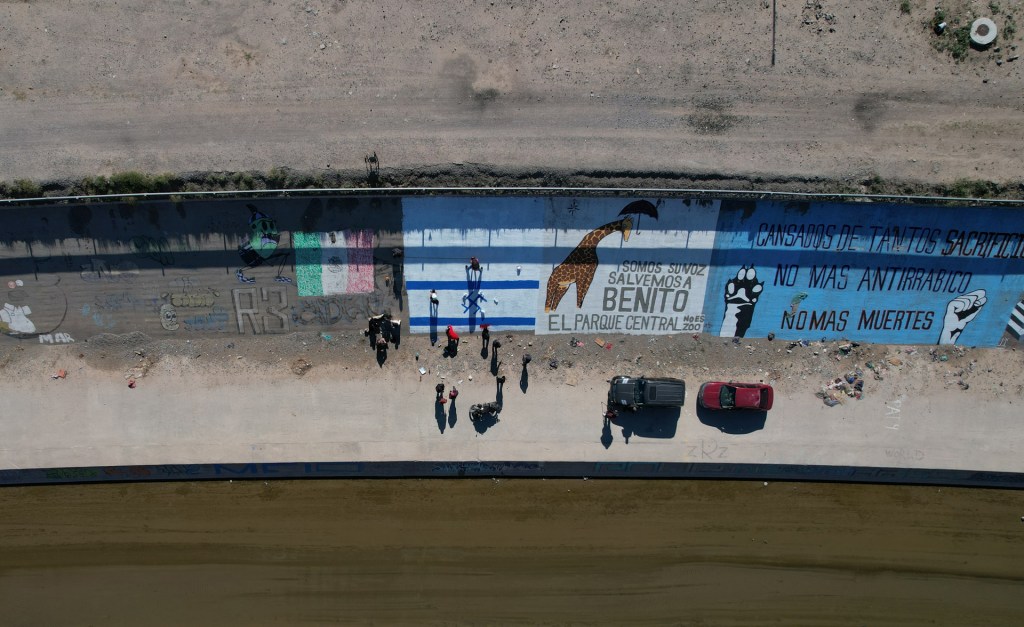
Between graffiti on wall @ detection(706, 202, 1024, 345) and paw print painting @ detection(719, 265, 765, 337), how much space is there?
0.11 feet

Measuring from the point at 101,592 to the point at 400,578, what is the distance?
32.0ft

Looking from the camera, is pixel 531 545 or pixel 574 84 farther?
pixel 531 545

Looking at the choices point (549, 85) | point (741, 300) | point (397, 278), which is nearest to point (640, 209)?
point (741, 300)

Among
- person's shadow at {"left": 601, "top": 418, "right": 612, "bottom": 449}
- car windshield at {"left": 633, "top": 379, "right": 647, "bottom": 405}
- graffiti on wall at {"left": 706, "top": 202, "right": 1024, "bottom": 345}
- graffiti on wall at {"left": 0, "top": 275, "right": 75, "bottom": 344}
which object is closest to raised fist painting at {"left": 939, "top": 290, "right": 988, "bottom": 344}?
graffiti on wall at {"left": 706, "top": 202, "right": 1024, "bottom": 345}

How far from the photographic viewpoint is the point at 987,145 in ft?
59.7

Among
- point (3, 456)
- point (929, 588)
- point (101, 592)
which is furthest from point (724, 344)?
point (3, 456)

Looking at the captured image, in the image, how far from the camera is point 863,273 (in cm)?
1898

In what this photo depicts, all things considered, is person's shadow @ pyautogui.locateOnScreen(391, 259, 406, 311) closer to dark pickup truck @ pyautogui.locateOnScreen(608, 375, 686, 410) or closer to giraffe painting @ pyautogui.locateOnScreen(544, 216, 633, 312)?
giraffe painting @ pyautogui.locateOnScreen(544, 216, 633, 312)

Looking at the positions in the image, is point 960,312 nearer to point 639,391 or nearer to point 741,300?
point 741,300

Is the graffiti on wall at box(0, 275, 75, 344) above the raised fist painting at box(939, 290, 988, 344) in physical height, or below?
below

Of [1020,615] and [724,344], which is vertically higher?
[724,344]

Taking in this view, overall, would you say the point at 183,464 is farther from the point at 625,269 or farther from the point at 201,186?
the point at 625,269

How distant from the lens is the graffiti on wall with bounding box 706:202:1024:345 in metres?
18.6

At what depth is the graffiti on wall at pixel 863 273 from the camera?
733 inches
